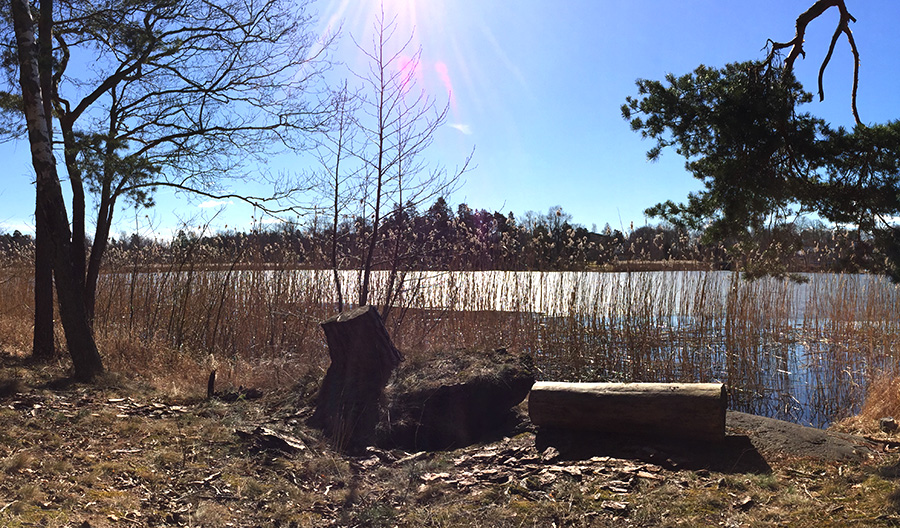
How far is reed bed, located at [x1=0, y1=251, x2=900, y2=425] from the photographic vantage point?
6.94m

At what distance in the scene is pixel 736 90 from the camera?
11.5 feet

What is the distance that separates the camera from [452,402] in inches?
179

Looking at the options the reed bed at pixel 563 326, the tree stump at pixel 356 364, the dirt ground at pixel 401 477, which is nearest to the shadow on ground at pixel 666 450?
the dirt ground at pixel 401 477

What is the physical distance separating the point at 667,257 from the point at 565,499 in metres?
6.38

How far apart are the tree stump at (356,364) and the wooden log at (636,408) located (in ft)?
4.28

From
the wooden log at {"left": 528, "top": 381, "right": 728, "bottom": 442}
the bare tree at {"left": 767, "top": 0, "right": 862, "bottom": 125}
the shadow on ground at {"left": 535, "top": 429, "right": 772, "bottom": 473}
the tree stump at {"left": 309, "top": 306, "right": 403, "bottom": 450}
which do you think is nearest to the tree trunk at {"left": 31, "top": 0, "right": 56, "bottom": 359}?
the tree stump at {"left": 309, "top": 306, "right": 403, "bottom": 450}

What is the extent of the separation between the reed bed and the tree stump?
1336mm

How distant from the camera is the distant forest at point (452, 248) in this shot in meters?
7.05

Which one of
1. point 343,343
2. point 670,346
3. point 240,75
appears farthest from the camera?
point 240,75

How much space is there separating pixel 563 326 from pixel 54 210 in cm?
564

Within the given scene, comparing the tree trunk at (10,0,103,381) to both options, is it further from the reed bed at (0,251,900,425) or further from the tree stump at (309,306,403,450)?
the tree stump at (309,306,403,450)

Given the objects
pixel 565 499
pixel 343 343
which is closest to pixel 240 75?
pixel 343 343

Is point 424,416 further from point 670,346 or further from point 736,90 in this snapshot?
point 670,346

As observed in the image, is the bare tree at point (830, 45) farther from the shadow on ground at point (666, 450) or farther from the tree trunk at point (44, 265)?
the tree trunk at point (44, 265)
